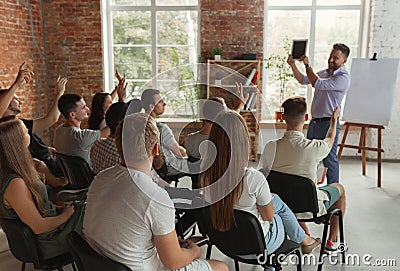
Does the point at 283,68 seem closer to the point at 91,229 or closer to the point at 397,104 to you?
the point at 397,104

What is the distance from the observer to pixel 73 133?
3.09m

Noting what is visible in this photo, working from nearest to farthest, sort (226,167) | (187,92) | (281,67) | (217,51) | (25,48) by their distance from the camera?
(226,167), (187,92), (25,48), (217,51), (281,67)

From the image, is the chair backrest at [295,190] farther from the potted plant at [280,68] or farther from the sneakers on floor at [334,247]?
the potted plant at [280,68]

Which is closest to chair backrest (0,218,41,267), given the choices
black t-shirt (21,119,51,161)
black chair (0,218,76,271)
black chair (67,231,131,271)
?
black chair (0,218,76,271)

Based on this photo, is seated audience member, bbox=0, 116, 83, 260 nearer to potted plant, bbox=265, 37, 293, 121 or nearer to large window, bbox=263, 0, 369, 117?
potted plant, bbox=265, 37, 293, 121

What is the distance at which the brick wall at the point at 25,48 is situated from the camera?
4.87 meters

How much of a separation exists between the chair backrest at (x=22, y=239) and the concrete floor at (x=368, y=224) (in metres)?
0.79

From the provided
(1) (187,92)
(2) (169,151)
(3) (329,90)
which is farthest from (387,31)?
(1) (187,92)

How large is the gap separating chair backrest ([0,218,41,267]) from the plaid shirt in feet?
2.47

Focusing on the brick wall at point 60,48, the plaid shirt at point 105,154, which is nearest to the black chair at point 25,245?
the plaid shirt at point 105,154

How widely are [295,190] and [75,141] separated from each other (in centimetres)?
167

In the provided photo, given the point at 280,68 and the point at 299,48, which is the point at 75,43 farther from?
the point at 299,48

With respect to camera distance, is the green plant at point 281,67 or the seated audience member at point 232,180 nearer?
the seated audience member at point 232,180

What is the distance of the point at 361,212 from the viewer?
3.78 meters
